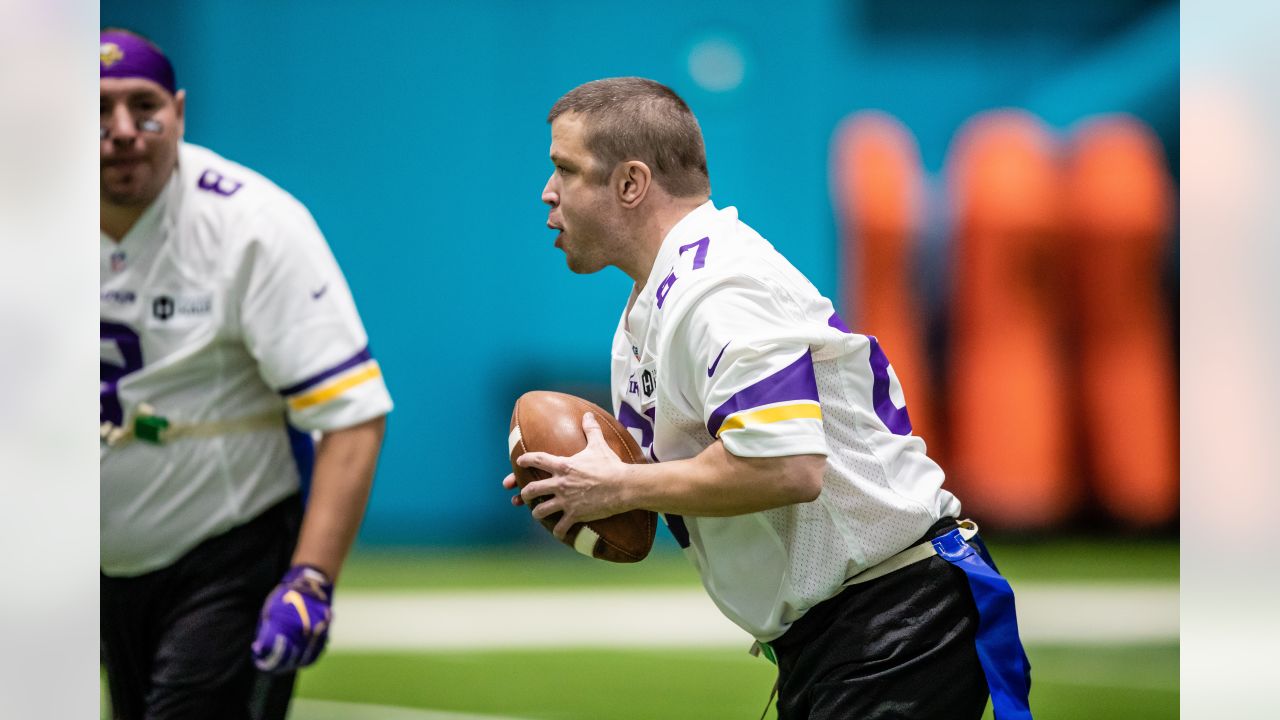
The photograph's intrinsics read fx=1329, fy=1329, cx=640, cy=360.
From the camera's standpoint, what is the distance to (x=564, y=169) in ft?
7.53

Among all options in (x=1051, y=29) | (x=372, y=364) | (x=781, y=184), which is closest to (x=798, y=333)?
(x=372, y=364)

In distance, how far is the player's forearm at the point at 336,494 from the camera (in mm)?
2893

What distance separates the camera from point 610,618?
632cm

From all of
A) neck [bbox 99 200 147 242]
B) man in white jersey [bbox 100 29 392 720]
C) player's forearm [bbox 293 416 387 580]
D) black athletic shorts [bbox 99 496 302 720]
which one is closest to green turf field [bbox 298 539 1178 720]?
black athletic shorts [bbox 99 496 302 720]

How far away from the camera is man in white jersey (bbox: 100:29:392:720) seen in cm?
291

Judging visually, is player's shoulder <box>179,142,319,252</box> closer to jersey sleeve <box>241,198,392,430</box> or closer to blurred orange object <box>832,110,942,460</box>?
jersey sleeve <box>241,198,392,430</box>

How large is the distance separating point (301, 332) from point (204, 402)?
1.03 ft

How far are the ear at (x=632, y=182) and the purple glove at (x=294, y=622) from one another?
117 centimetres

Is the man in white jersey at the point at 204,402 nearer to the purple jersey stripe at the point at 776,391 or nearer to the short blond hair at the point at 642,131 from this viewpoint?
the short blond hair at the point at 642,131

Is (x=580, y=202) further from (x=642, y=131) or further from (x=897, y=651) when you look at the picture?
(x=897, y=651)

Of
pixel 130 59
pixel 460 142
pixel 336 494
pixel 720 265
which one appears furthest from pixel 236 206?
pixel 460 142

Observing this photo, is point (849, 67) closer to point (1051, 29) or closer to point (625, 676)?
point (1051, 29)

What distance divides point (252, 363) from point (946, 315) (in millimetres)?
5895
